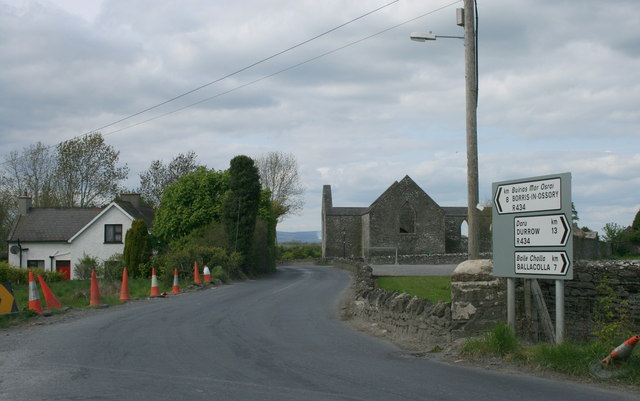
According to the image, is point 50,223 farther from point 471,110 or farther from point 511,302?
point 511,302

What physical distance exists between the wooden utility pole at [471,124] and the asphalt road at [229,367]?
2.87m

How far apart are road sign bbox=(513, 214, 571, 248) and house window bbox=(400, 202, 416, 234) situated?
57.8m

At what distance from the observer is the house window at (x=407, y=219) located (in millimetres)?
67688

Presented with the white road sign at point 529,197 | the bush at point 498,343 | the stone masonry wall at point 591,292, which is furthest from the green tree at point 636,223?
the bush at point 498,343

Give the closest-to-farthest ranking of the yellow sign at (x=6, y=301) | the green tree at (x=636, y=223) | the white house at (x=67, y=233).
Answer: the yellow sign at (x=6, y=301) < the white house at (x=67, y=233) < the green tree at (x=636, y=223)

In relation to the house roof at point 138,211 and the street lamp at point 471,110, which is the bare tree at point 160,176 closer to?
the house roof at point 138,211

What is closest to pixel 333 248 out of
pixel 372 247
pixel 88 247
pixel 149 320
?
pixel 372 247

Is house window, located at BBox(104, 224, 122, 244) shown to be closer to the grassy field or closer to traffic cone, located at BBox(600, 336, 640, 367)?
the grassy field

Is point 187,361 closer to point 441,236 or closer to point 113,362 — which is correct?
point 113,362

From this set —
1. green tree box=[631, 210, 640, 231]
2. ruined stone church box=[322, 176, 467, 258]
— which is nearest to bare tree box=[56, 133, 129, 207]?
ruined stone church box=[322, 176, 467, 258]

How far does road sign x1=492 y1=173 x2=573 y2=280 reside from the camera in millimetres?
9078

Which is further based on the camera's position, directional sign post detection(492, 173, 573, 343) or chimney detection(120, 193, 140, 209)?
chimney detection(120, 193, 140, 209)

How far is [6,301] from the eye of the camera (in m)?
14.4

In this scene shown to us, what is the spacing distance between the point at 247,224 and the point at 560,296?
3043 cm
